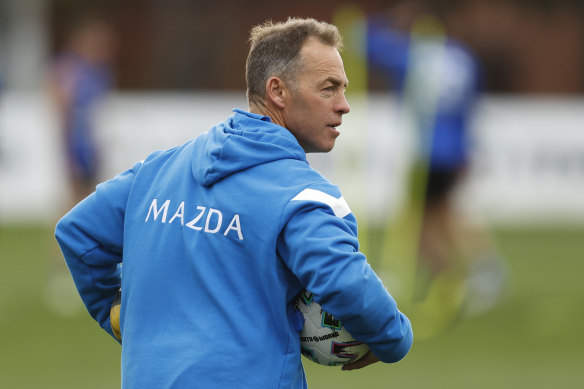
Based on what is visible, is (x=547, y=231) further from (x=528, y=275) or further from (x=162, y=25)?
(x=162, y=25)

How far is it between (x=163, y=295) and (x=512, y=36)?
76.8ft

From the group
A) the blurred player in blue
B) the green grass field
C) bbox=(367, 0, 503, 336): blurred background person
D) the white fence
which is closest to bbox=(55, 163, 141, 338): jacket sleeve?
the green grass field

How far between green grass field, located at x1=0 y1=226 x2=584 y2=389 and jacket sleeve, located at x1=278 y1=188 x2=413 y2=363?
13.7ft

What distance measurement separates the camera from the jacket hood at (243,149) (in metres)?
3.25

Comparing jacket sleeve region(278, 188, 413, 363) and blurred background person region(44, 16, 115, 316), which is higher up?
jacket sleeve region(278, 188, 413, 363)

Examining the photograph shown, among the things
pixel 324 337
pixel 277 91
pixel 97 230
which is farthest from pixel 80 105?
pixel 324 337

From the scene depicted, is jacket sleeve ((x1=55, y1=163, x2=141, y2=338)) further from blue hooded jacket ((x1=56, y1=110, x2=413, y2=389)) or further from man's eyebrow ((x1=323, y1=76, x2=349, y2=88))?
man's eyebrow ((x1=323, y1=76, x2=349, y2=88))

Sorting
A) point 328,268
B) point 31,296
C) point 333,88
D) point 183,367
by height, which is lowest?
point 31,296

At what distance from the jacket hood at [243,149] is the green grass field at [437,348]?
4190mm

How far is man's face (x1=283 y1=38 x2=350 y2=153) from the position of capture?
3.34 metres

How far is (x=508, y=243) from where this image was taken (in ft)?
48.2

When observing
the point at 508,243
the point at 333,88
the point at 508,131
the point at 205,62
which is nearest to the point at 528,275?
the point at 508,243

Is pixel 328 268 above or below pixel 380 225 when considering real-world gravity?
above

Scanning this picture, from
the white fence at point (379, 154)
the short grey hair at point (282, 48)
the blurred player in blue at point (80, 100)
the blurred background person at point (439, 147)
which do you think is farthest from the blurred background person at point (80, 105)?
the short grey hair at point (282, 48)
